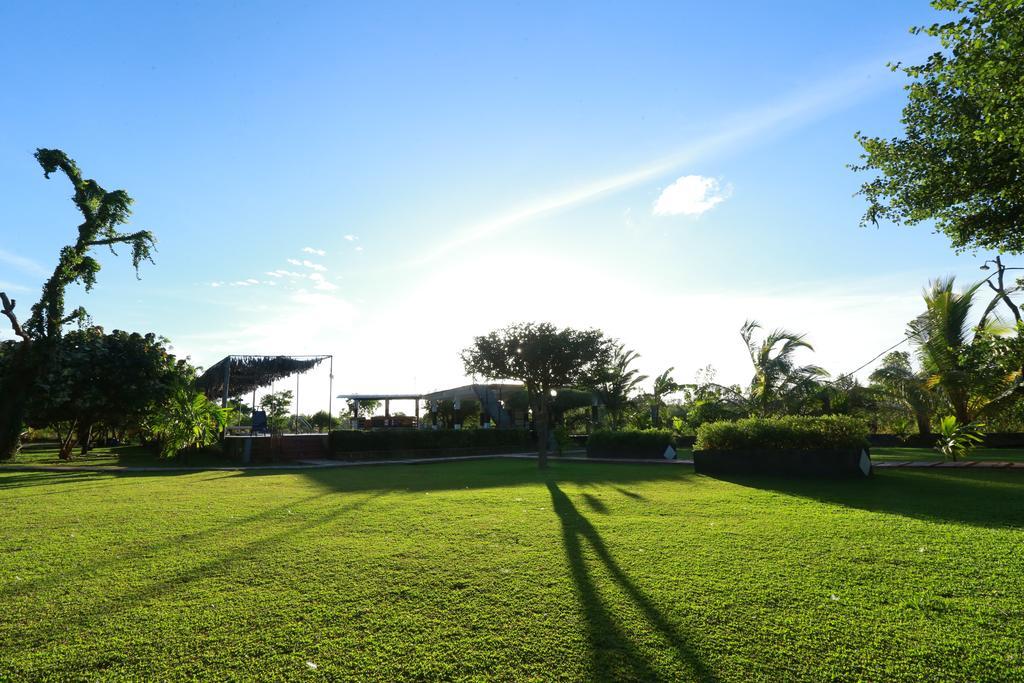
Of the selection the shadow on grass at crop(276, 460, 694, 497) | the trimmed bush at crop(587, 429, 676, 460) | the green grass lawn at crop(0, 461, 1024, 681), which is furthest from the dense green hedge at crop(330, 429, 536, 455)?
the green grass lawn at crop(0, 461, 1024, 681)

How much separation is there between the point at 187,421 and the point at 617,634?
65.5 feet

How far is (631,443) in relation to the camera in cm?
1786

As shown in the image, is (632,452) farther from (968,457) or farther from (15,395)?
(15,395)

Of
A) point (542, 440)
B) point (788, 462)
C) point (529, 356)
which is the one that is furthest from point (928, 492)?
point (529, 356)

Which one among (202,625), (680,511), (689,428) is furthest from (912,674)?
(689,428)

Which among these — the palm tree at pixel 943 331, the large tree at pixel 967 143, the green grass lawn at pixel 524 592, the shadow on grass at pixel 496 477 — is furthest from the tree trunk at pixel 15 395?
the palm tree at pixel 943 331

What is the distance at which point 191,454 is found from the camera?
67.6 feet

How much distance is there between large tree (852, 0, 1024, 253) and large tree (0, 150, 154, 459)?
83.2 ft

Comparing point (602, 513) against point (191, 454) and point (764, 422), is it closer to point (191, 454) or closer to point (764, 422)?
point (764, 422)

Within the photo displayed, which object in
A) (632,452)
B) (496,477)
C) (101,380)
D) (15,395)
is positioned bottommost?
(496,477)

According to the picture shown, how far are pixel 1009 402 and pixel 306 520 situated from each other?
1475 cm

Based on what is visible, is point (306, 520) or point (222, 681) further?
point (306, 520)

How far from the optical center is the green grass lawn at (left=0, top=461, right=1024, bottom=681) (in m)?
2.76

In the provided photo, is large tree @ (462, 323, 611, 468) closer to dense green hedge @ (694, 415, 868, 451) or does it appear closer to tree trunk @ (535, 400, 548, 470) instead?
tree trunk @ (535, 400, 548, 470)
